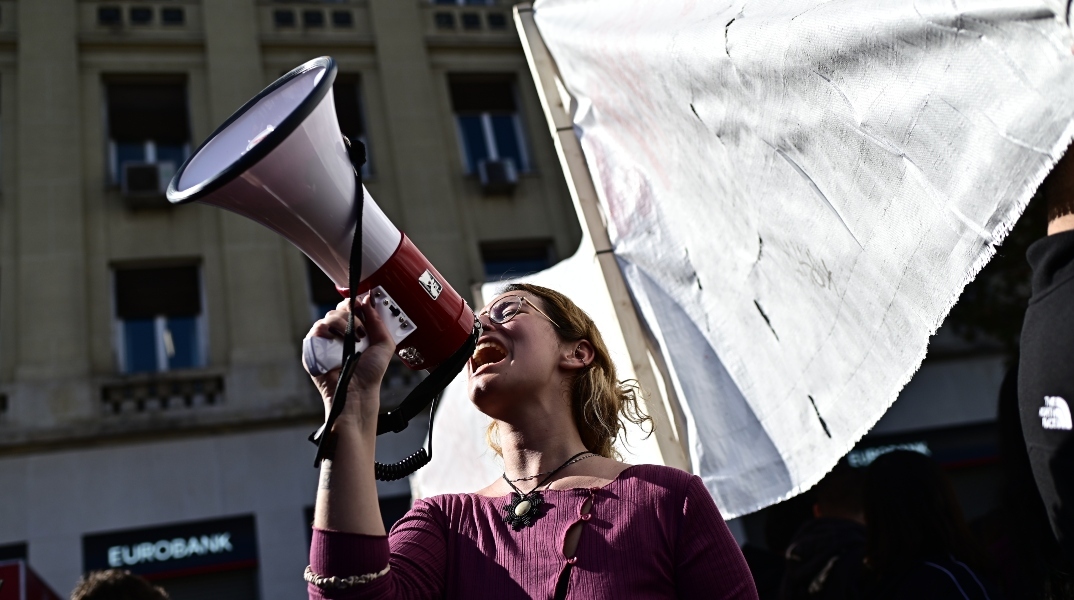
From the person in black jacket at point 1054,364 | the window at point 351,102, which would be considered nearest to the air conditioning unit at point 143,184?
the window at point 351,102

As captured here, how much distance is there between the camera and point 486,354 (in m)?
2.19

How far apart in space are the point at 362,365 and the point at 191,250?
11.7 m

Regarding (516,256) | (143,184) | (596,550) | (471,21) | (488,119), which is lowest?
(596,550)

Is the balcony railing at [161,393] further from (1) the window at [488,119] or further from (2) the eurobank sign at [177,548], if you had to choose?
(1) the window at [488,119]

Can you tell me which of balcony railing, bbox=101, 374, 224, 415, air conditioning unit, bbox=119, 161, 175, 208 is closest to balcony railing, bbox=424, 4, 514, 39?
air conditioning unit, bbox=119, 161, 175, 208

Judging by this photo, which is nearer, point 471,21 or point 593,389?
point 593,389

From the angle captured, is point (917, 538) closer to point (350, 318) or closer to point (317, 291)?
point (350, 318)

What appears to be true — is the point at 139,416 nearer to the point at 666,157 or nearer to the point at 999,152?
the point at 666,157

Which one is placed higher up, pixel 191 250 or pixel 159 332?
pixel 191 250

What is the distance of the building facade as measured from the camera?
11.1 metres

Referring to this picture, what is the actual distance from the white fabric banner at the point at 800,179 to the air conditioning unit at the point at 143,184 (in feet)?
35.9

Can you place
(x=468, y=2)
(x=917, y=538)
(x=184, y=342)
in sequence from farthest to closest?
(x=468, y=2), (x=184, y=342), (x=917, y=538)

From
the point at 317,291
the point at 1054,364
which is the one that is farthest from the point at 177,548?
the point at 1054,364

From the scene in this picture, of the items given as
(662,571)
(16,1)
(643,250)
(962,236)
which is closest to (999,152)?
(962,236)
